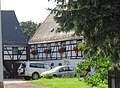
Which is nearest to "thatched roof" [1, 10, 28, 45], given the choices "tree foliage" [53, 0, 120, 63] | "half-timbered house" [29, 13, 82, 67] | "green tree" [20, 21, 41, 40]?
"half-timbered house" [29, 13, 82, 67]

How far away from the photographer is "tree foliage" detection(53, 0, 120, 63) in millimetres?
7910

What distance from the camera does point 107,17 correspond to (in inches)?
316

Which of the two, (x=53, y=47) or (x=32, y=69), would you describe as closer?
(x=32, y=69)

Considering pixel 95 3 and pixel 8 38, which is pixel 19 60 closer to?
pixel 8 38

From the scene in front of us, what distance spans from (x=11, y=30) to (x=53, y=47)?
27.7ft

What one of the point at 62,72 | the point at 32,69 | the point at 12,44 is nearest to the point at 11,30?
the point at 12,44

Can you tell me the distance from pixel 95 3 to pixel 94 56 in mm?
2054

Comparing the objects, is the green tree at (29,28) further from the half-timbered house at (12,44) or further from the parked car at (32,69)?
the parked car at (32,69)

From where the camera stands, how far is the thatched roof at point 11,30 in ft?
160

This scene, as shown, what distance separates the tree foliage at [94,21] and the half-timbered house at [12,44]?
3647cm

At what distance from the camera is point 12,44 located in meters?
47.8

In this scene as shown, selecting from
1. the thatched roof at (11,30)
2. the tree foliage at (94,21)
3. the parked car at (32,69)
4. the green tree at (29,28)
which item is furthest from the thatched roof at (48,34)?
the green tree at (29,28)

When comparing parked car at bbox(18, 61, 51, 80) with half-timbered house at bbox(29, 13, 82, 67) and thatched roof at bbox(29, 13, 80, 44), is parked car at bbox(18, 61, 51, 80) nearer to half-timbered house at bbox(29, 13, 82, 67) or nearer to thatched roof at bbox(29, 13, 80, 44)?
half-timbered house at bbox(29, 13, 82, 67)

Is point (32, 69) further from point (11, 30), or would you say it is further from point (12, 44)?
point (11, 30)
